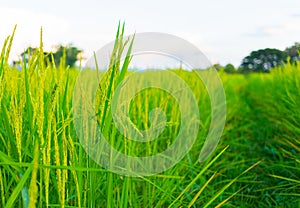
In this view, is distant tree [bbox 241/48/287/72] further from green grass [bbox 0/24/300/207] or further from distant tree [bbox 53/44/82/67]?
distant tree [bbox 53/44/82/67]

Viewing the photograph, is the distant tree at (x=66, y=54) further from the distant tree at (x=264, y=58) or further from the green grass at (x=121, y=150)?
the distant tree at (x=264, y=58)

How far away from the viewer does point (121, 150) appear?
1.50m

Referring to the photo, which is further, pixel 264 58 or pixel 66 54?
pixel 264 58

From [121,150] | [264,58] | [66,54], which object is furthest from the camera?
[264,58]

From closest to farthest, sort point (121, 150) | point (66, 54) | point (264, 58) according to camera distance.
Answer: point (121, 150), point (66, 54), point (264, 58)

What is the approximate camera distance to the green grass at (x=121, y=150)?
924 mm

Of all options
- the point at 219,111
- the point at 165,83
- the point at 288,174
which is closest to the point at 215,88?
the point at 219,111

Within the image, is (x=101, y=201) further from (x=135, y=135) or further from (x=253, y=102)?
(x=253, y=102)

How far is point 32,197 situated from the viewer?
65 centimetres

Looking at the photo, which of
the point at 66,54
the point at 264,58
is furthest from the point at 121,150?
the point at 264,58

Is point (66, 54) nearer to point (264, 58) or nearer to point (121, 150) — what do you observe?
point (121, 150)

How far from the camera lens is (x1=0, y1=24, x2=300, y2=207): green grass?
3.03 ft

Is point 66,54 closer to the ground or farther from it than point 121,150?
farther from it

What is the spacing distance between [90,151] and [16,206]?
0.29m
